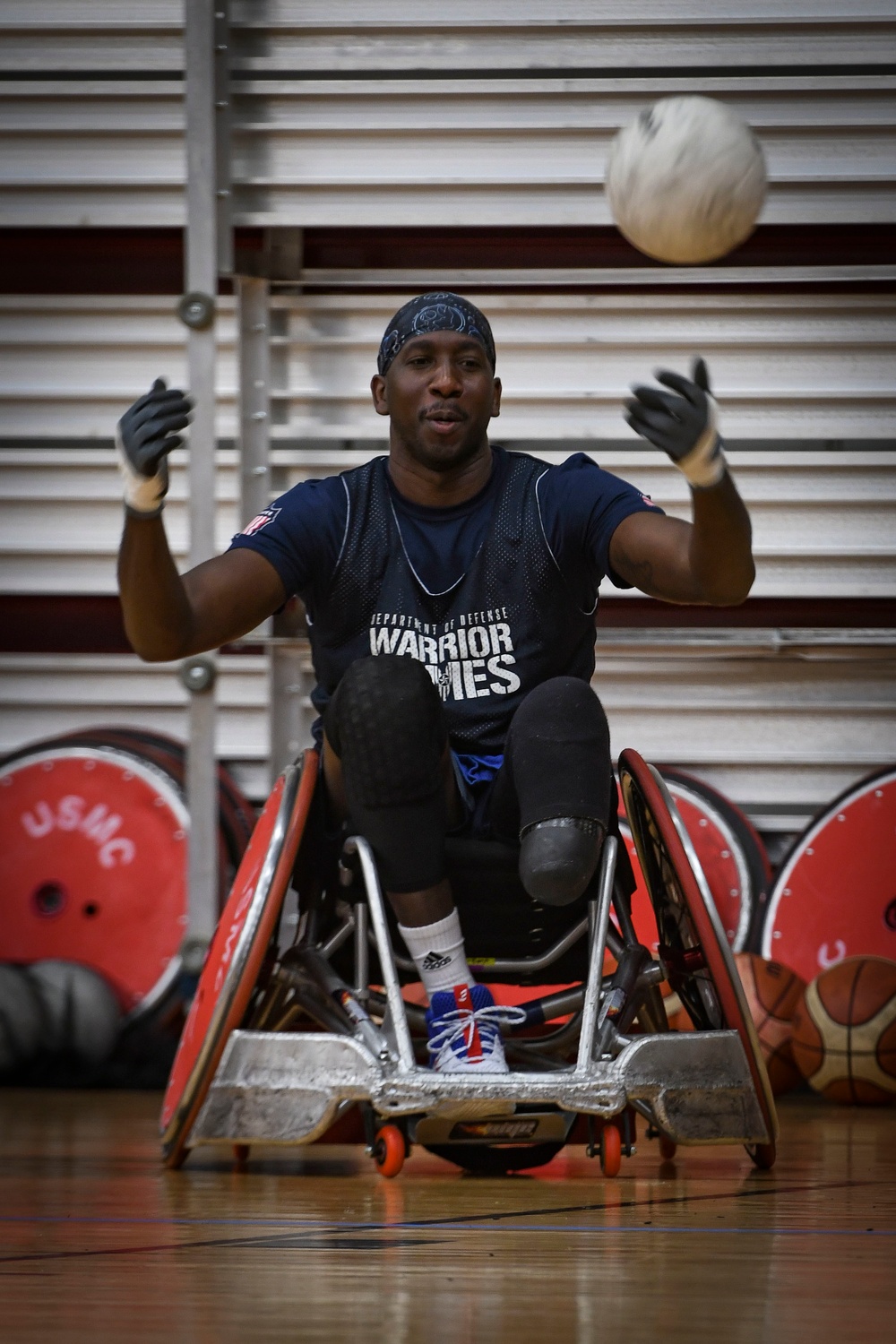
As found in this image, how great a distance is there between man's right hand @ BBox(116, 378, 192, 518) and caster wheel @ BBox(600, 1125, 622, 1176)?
4.42 feet

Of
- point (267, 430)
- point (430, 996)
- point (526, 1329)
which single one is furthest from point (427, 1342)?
point (267, 430)

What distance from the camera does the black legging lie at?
306 cm

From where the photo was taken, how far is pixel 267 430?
634cm

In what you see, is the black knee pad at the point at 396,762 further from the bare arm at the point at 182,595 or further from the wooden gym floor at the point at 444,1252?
the wooden gym floor at the point at 444,1252

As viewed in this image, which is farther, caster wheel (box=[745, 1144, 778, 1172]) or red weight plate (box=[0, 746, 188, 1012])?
red weight plate (box=[0, 746, 188, 1012])

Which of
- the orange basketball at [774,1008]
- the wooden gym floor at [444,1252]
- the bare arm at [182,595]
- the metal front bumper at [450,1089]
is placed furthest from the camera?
the orange basketball at [774,1008]

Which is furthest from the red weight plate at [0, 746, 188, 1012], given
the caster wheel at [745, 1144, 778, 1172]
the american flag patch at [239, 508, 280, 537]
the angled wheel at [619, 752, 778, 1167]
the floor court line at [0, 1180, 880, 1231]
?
the floor court line at [0, 1180, 880, 1231]

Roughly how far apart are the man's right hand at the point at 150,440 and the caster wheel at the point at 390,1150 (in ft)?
3.80

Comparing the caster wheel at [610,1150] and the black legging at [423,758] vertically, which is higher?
the black legging at [423,758]

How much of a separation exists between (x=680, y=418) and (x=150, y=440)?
0.90m

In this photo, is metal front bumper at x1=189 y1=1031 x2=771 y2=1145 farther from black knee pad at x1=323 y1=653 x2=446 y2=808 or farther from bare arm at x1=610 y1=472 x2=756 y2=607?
bare arm at x1=610 y1=472 x2=756 y2=607

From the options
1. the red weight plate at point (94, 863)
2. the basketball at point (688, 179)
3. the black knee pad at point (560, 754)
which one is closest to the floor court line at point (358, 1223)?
the black knee pad at point (560, 754)

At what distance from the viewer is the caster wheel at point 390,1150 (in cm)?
304

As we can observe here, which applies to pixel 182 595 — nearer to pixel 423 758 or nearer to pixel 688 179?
pixel 423 758
